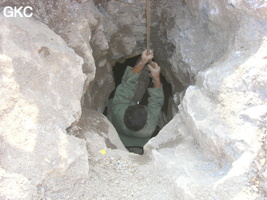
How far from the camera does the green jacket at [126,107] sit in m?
3.04

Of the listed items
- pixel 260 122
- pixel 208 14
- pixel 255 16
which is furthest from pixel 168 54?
pixel 260 122

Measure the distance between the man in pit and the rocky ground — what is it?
2.10ft

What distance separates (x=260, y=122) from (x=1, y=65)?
139cm

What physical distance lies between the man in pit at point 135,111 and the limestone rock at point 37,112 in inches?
41.3

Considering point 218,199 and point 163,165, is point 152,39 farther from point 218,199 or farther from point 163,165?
point 218,199

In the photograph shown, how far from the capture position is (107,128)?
7.72 feet

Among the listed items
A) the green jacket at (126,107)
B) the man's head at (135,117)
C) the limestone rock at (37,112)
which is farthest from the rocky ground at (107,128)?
the green jacket at (126,107)

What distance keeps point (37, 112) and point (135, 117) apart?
1.30 meters

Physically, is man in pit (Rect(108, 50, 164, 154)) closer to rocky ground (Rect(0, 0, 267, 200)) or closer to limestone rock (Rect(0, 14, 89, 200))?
rocky ground (Rect(0, 0, 267, 200))

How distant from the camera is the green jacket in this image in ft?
9.98

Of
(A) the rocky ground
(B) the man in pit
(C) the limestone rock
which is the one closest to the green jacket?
(B) the man in pit
